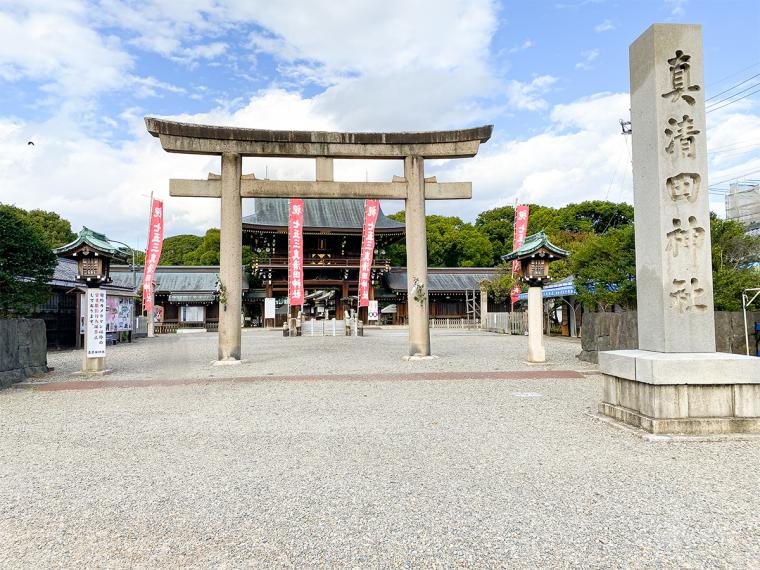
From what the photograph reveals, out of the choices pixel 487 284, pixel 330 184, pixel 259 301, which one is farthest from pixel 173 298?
pixel 330 184

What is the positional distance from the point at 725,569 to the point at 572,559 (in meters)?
0.77

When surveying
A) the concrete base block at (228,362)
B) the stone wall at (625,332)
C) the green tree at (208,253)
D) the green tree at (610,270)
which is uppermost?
the green tree at (208,253)

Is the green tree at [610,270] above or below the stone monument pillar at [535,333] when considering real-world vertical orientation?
above

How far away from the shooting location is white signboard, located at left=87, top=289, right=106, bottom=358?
36.0 feet

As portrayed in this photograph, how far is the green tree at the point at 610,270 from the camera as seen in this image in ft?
38.2

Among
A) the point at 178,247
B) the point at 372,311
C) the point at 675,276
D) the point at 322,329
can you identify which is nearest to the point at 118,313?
the point at 322,329

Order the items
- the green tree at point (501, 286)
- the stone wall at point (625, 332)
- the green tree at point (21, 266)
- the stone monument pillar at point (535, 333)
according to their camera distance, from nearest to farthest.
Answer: the stone wall at point (625, 332) < the stone monument pillar at point (535, 333) < the green tree at point (21, 266) < the green tree at point (501, 286)

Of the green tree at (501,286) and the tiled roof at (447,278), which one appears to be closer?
the green tree at (501,286)

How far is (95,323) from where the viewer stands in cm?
1104

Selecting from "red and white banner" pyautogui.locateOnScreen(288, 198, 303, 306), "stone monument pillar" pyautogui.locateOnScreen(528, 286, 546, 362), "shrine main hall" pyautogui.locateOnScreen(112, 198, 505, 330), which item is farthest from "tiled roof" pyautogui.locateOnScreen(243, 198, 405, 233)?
"stone monument pillar" pyautogui.locateOnScreen(528, 286, 546, 362)

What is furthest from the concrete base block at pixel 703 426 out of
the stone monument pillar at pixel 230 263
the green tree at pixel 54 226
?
the green tree at pixel 54 226

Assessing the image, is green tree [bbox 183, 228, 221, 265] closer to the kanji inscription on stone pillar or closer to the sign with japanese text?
the sign with japanese text

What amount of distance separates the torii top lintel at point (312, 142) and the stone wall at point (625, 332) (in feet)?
18.2

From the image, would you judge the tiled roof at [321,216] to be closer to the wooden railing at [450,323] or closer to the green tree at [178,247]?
the wooden railing at [450,323]
